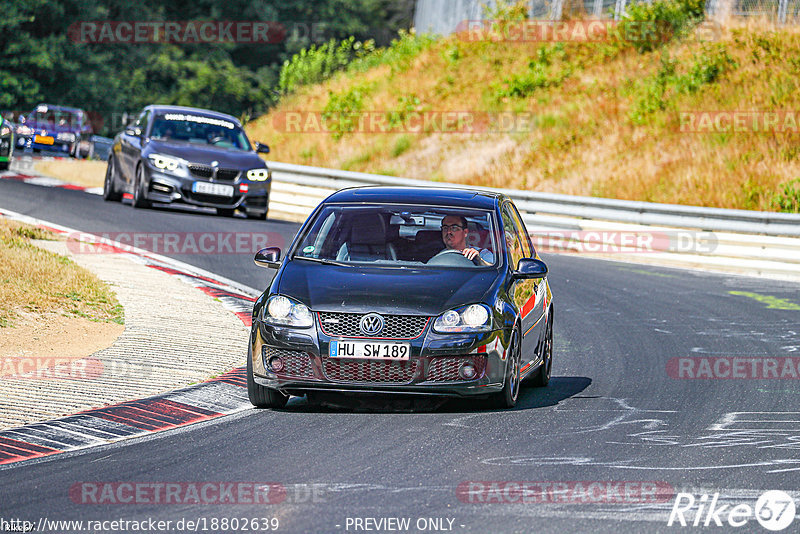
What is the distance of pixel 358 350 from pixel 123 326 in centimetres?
390

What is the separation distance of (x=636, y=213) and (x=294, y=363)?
1488 centimetres

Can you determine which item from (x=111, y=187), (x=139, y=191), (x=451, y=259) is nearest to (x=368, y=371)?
(x=451, y=259)

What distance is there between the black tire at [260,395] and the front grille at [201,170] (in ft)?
42.0

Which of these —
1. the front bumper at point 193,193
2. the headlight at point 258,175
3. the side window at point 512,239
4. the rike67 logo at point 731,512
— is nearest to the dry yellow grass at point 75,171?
the front bumper at point 193,193

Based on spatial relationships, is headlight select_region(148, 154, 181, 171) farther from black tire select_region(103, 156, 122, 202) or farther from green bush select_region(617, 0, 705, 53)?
green bush select_region(617, 0, 705, 53)

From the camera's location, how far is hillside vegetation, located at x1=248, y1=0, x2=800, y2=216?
26469 millimetres

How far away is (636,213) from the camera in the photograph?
22453 millimetres

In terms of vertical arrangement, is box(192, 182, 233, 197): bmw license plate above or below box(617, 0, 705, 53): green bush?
below

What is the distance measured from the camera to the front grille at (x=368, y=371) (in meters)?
8.28

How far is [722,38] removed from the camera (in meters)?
32.3

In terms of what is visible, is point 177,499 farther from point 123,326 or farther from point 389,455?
point 123,326

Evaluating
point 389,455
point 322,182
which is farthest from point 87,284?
point 322,182

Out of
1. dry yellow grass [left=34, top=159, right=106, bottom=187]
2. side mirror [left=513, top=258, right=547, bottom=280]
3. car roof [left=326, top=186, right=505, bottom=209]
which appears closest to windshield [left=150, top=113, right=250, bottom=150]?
dry yellow grass [left=34, top=159, right=106, bottom=187]

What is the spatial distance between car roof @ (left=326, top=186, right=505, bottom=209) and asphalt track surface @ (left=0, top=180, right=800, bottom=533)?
1.49m
